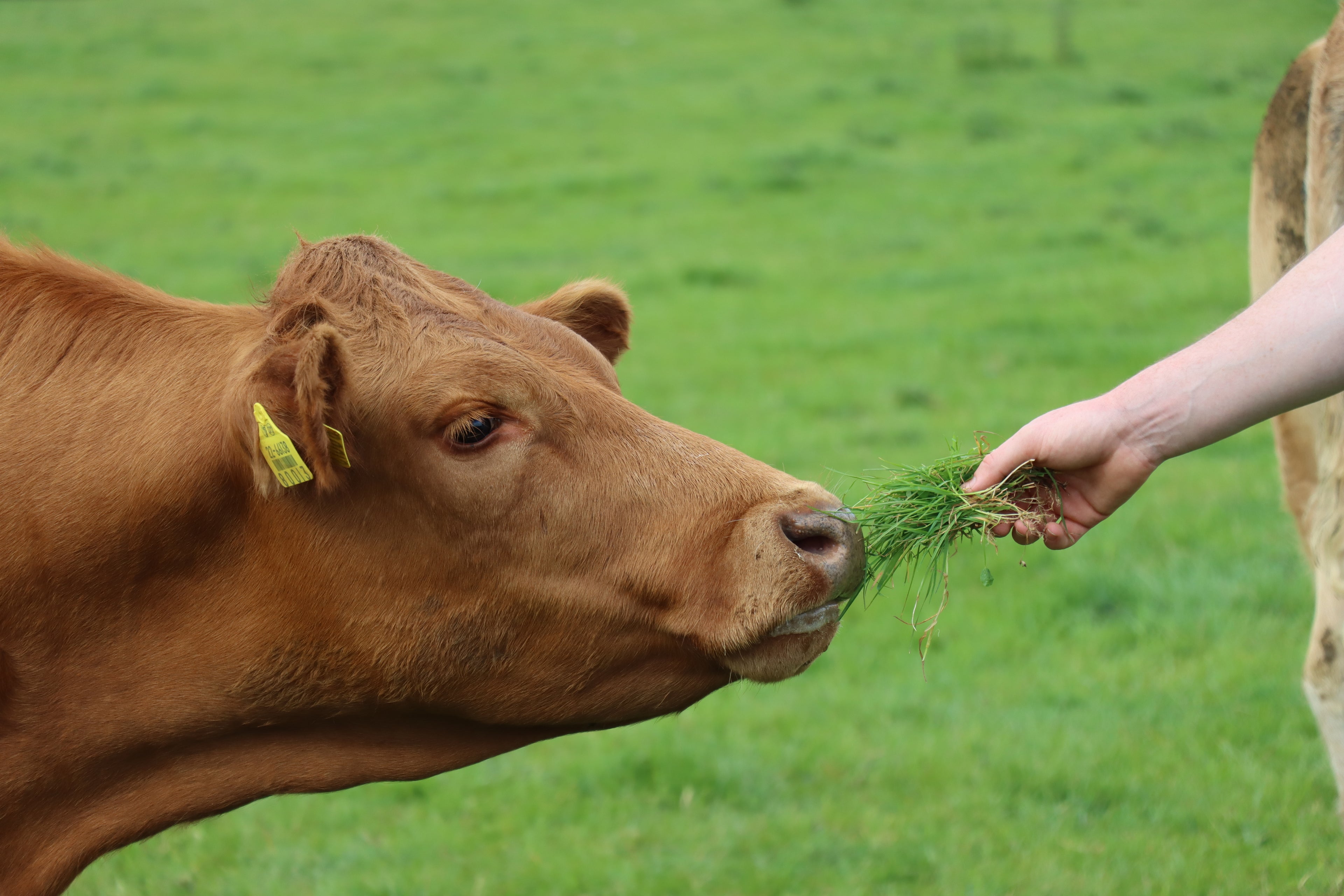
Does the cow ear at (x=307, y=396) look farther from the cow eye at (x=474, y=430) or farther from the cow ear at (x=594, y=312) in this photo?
the cow ear at (x=594, y=312)

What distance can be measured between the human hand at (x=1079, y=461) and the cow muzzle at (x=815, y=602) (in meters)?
0.39

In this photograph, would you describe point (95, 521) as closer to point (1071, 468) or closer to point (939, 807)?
point (1071, 468)

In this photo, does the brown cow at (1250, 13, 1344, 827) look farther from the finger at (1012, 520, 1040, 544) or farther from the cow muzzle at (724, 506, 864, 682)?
the cow muzzle at (724, 506, 864, 682)

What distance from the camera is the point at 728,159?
1577 cm

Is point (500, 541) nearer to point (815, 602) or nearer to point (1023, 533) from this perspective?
point (815, 602)

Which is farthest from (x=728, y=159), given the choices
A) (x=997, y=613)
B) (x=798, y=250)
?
(x=997, y=613)

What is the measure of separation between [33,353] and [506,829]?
266cm

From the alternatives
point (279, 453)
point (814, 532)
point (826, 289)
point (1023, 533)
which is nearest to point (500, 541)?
point (279, 453)

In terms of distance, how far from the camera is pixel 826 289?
11.6m

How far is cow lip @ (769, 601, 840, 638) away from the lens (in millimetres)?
2768

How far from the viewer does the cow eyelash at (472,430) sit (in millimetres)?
2807

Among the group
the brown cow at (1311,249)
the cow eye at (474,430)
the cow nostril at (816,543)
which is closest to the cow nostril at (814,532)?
the cow nostril at (816,543)

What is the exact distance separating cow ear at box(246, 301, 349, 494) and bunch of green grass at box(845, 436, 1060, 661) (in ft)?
3.80

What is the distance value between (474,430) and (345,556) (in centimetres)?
39
